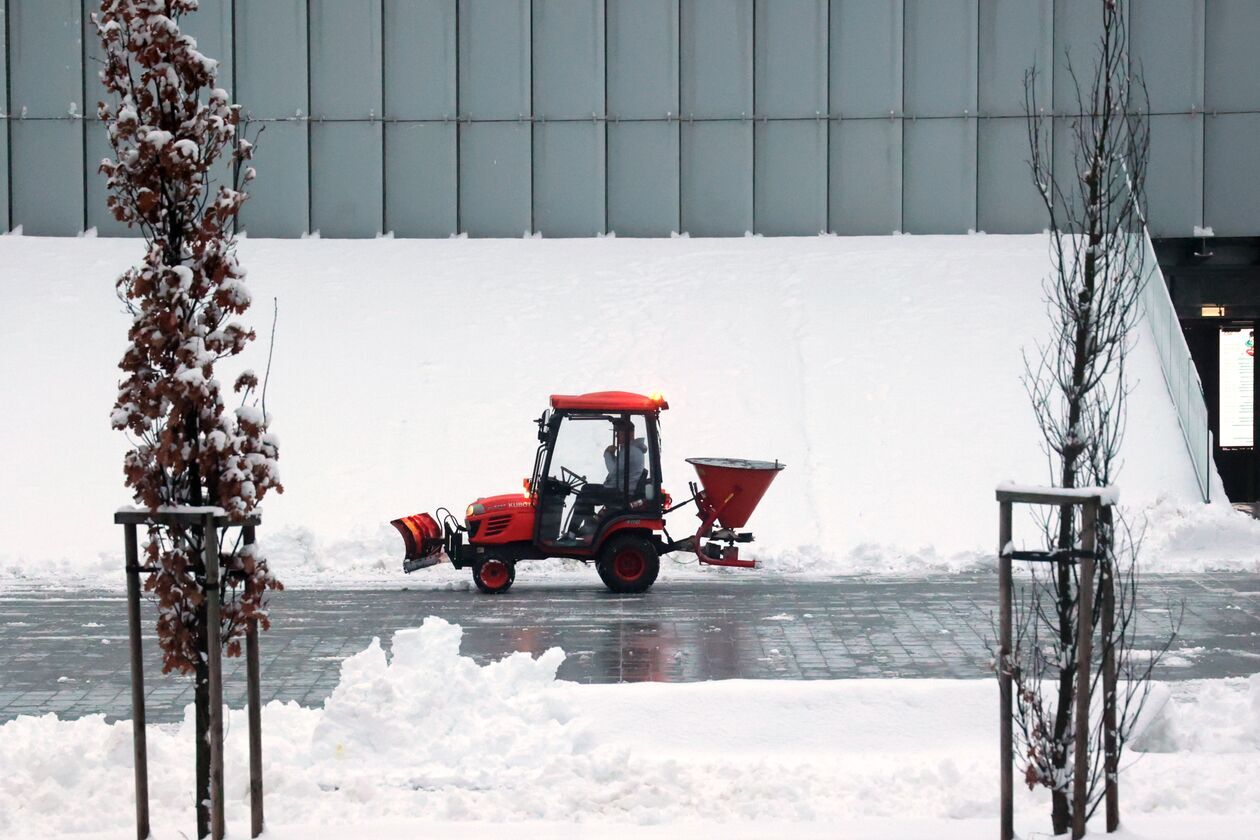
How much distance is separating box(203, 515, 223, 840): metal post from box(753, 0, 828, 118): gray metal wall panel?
70.0ft

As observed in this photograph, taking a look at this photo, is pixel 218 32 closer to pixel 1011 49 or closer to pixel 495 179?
pixel 495 179

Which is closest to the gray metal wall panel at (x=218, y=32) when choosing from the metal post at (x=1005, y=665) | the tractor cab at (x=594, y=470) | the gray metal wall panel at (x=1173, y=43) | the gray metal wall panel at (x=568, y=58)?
the gray metal wall panel at (x=568, y=58)

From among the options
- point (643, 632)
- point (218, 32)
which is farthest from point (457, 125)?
point (643, 632)

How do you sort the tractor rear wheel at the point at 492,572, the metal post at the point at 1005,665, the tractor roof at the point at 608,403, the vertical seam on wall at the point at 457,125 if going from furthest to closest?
the vertical seam on wall at the point at 457,125 < the tractor rear wheel at the point at 492,572 < the tractor roof at the point at 608,403 < the metal post at the point at 1005,665

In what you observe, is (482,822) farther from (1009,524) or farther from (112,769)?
(1009,524)

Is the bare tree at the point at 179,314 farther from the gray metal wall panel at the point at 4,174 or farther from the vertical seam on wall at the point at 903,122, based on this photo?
the gray metal wall panel at the point at 4,174

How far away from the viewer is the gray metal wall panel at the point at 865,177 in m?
26.2

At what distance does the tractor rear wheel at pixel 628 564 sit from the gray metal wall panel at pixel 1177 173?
14.6m

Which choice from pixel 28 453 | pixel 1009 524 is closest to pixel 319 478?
pixel 28 453

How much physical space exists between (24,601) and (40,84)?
14.1m

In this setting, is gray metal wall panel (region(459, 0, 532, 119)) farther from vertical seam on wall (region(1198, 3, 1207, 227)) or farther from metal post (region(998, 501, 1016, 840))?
metal post (region(998, 501, 1016, 840))

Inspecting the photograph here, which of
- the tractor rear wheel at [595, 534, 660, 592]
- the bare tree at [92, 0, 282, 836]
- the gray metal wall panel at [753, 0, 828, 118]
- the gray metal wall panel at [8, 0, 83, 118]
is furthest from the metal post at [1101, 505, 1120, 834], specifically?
the gray metal wall panel at [8, 0, 83, 118]

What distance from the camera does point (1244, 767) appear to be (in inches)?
315

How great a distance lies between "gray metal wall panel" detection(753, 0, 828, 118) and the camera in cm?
2609
